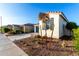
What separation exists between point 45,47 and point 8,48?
0.57 metres

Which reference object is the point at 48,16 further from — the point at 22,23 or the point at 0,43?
the point at 0,43

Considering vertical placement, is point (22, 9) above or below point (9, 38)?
above

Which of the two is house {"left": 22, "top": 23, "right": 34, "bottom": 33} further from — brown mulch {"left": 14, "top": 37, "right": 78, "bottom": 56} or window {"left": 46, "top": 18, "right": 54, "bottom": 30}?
window {"left": 46, "top": 18, "right": 54, "bottom": 30}

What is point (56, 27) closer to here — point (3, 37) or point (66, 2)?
point (66, 2)

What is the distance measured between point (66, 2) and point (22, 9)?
Answer: 69 cm

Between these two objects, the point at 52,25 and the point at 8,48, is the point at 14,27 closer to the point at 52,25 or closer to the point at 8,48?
the point at 8,48

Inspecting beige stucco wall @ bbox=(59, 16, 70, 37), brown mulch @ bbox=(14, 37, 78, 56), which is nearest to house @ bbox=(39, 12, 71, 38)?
beige stucco wall @ bbox=(59, 16, 70, 37)

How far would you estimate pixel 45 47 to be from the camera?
6457 millimetres

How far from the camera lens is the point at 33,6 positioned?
638 centimetres

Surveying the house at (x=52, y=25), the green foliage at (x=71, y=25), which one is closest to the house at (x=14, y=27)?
the house at (x=52, y=25)

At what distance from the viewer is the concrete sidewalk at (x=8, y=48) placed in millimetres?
6384

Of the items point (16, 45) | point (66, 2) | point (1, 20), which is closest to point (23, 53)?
point (16, 45)

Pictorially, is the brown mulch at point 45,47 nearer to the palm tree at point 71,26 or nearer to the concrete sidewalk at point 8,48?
the concrete sidewalk at point 8,48

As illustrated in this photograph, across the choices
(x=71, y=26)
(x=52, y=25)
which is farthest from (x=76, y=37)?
(x=52, y=25)
